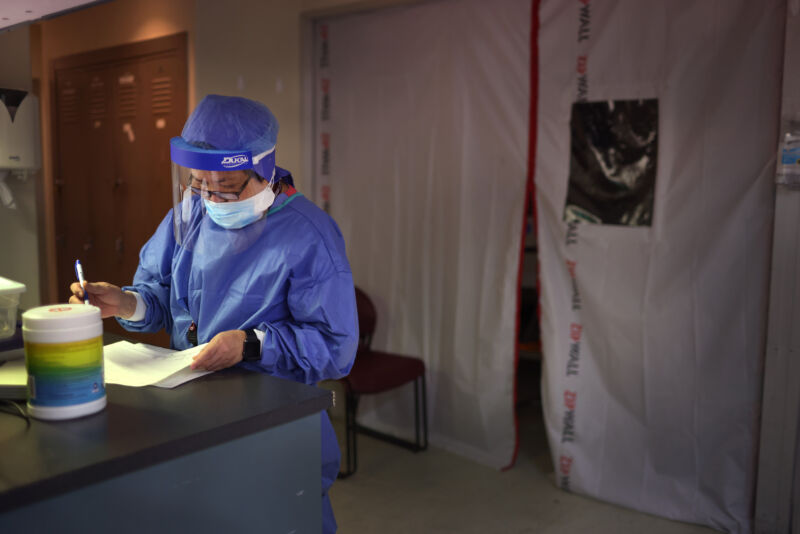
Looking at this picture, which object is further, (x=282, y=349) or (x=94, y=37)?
(x=94, y=37)

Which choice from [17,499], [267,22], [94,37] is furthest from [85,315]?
[94,37]

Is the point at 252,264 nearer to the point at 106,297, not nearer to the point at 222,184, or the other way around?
the point at 222,184

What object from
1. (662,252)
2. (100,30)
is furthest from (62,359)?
(100,30)

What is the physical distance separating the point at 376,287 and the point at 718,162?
5.50ft

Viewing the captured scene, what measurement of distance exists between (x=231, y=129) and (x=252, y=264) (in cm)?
29

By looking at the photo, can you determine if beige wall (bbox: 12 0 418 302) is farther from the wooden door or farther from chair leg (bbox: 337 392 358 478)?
chair leg (bbox: 337 392 358 478)

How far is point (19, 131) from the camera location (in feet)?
5.35

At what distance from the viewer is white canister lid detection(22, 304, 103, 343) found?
1014 mm

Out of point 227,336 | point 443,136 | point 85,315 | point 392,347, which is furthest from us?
point 392,347

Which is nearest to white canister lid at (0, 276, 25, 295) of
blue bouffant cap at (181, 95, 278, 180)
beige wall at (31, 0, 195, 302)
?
blue bouffant cap at (181, 95, 278, 180)

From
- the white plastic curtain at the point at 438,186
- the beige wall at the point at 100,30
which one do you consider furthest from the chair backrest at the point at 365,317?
the beige wall at the point at 100,30

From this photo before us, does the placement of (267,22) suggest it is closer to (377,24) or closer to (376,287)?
(377,24)

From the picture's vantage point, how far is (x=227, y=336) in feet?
4.25

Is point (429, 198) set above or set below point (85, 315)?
above
